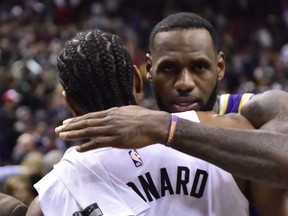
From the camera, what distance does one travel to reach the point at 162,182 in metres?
2.54

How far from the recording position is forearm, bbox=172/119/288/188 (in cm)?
236

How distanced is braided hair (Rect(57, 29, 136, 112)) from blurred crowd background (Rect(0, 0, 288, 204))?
4377mm

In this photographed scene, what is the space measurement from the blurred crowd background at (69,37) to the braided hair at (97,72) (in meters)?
4.38

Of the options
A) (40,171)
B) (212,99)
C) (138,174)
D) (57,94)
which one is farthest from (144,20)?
(138,174)

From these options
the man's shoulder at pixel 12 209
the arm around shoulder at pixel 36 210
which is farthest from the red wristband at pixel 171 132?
the man's shoulder at pixel 12 209

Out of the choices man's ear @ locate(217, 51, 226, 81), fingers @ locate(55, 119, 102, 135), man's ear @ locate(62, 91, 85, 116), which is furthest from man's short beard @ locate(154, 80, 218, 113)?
fingers @ locate(55, 119, 102, 135)

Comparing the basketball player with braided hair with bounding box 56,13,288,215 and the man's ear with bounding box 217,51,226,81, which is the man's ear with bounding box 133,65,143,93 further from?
the man's ear with bounding box 217,51,226,81

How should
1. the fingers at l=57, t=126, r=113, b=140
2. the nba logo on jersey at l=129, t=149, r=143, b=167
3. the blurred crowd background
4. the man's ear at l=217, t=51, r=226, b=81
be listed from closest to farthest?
the fingers at l=57, t=126, r=113, b=140, the nba logo on jersey at l=129, t=149, r=143, b=167, the man's ear at l=217, t=51, r=226, b=81, the blurred crowd background

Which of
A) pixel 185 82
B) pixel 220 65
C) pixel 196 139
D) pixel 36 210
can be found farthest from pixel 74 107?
pixel 220 65

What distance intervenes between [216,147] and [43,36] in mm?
14394

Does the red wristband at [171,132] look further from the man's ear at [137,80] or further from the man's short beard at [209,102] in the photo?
the man's short beard at [209,102]

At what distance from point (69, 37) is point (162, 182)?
13.6 m

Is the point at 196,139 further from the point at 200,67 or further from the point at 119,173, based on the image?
the point at 200,67

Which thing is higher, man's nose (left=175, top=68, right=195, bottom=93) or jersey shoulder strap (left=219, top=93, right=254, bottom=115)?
man's nose (left=175, top=68, right=195, bottom=93)
